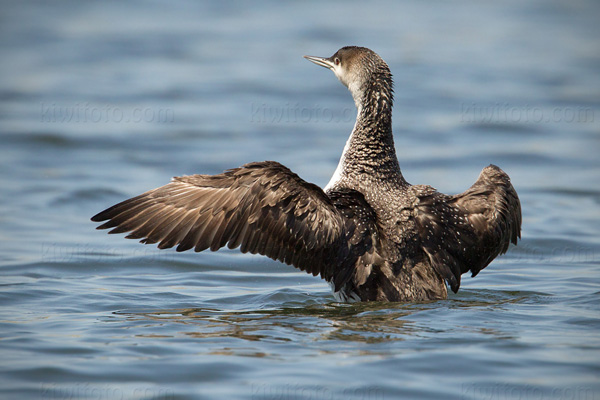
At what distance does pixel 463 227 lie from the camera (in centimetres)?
699

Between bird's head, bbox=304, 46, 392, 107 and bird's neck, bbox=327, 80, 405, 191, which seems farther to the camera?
bird's head, bbox=304, 46, 392, 107

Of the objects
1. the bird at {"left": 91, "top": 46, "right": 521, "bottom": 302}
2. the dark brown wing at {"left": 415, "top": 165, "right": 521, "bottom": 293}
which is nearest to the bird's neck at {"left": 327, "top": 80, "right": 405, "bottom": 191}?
the bird at {"left": 91, "top": 46, "right": 521, "bottom": 302}

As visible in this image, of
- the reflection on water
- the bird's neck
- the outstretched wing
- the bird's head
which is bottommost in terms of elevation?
the reflection on water

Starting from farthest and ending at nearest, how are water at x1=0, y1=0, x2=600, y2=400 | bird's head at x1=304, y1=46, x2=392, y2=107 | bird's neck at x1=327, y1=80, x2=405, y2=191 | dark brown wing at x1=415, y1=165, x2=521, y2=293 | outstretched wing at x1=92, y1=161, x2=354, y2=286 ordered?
bird's head at x1=304, y1=46, x2=392, y2=107, bird's neck at x1=327, y1=80, x2=405, y2=191, dark brown wing at x1=415, y1=165, x2=521, y2=293, outstretched wing at x1=92, y1=161, x2=354, y2=286, water at x1=0, y1=0, x2=600, y2=400

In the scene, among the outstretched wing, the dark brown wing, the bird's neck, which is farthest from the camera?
the bird's neck

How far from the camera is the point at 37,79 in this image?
16.8 meters

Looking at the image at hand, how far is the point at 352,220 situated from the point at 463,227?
97cm

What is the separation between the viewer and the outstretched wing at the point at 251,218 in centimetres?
650

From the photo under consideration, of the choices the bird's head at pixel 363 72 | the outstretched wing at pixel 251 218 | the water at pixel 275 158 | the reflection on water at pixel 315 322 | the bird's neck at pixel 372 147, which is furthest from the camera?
the bird's head at pixel 363 72

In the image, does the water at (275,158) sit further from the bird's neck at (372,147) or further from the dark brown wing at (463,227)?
the bird's neck at (372,147)

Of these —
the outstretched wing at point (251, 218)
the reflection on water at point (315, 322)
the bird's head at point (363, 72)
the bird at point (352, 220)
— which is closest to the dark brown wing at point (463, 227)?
the bird at point (352, 220)

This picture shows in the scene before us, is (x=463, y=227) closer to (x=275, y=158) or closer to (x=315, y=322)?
(x=315, y=322)

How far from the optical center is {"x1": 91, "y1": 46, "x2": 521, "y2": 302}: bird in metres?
6.53

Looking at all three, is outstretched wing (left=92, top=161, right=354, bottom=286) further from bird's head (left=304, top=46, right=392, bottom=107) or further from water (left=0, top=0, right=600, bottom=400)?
bird's head (left=304, top=46, right=392, bottom=107)
